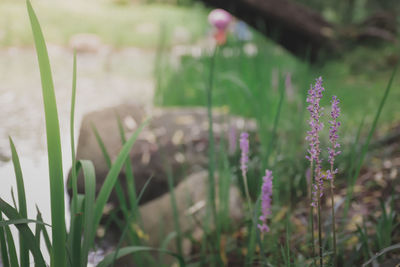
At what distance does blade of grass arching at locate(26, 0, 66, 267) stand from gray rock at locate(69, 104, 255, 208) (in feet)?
2.81

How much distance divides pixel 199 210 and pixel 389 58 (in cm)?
273

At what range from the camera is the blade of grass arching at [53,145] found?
56 cm

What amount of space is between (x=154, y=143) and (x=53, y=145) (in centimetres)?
132

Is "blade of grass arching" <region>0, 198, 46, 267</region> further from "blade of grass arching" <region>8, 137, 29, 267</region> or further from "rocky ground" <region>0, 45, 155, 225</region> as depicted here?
"rocky ground" <region>0, 45, 155, 225</region>

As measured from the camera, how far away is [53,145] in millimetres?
596

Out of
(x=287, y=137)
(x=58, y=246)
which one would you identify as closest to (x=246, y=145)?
(x=58, y=246)

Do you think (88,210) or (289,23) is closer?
(88,210)

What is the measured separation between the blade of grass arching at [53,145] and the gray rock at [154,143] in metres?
0.86

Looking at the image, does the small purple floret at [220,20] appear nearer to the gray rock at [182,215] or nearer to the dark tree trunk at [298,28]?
the dark tree trunk at [298,28]

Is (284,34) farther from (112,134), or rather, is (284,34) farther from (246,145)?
(246,145)

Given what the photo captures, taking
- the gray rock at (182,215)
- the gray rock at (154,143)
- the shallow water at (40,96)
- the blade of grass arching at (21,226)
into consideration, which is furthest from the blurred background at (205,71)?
the blade of grass arching at (21,226)

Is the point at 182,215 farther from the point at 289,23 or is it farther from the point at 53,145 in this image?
the point at 289,23

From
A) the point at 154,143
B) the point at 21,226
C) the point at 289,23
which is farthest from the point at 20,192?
the point at 289,23

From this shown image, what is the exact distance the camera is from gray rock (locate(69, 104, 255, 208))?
163 centimetres
